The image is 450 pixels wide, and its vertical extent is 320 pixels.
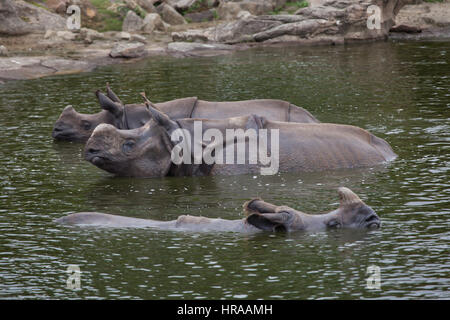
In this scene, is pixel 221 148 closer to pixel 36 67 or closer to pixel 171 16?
pixel 36 67

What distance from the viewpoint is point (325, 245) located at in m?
9.82

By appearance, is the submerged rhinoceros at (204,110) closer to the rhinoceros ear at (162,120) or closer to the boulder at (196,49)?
the rhinoceros ear at (162,120)

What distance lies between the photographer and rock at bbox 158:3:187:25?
3912cm

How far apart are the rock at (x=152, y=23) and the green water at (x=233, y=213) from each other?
15.1 m

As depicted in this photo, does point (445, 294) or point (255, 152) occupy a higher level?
point (255, 152)

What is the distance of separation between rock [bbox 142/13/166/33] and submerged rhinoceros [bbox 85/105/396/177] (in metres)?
23.7

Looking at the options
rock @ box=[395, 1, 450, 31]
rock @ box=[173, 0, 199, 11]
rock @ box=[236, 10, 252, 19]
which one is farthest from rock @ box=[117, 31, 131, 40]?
rock @ box=[395, 1, 450, 31]

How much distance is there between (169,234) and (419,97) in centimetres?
1136

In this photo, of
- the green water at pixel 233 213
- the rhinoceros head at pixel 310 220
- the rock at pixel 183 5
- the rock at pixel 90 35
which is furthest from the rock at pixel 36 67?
the rhinoceros head at pixel 310 220

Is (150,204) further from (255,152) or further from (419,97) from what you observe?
(419,97)

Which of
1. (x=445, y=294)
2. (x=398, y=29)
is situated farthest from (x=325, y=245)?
(x=398, y=29)

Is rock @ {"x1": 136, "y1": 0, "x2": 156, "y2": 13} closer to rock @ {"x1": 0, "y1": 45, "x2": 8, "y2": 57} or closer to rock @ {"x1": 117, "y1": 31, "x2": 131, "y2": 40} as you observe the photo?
rock @ {"x1": 117, "y1": 31, "x2": 131, "y2": 40}

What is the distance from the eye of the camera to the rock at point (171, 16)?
39.1 metres
